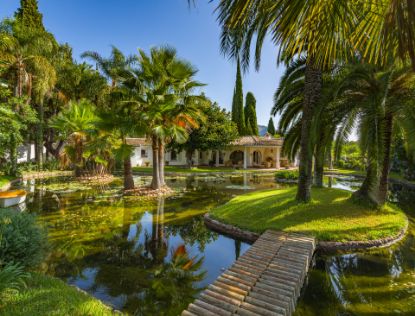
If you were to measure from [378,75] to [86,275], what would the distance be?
11278mm

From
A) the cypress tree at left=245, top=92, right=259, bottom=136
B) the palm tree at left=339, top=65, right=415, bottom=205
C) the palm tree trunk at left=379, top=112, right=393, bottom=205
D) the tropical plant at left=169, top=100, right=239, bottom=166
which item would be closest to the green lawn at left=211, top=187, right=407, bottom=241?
the palm tree trunk at left=379, top=112, right=393, bottom=205

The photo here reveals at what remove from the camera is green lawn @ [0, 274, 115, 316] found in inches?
143

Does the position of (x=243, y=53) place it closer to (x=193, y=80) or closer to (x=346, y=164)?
(x=193, y=80)

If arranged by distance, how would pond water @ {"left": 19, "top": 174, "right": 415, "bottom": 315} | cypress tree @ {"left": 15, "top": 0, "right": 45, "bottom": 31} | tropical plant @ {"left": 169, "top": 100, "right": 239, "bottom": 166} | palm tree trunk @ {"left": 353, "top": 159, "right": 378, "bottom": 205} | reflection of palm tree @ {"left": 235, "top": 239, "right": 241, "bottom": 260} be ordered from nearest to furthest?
1. pond water @ {"left": 19, "top": 174, "right": 415, "bottom": 315}
2. reflection of palm tree @ {"left": 235, "top": 239, "right": 241, "bottom": 260}
3. palm tree trunk @ {"left": 353, "top": 159, "right": 378, "bottom": 205}
4. cypress tree @ {"left": 15, "top": 0, "right": 45, "bottom": 31}
5. tropical plant @ {"left": 169, "top": 100, "right": 239, "bottom": 166}

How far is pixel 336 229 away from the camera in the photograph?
830 cm

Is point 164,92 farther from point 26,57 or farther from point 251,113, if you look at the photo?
point 251,113

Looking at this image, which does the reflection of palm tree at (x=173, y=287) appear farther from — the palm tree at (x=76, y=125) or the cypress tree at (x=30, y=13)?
the cypress tree at (x=30, y=13)

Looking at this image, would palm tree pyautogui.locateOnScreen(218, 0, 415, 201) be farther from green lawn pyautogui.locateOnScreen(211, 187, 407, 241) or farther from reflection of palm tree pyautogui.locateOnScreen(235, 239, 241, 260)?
green lawn pyautogui.locateOnScreen(211, 187, 407, 241)

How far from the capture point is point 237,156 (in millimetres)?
39188

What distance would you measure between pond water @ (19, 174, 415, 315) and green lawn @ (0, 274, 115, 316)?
82cm

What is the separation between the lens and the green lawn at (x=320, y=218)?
819cm

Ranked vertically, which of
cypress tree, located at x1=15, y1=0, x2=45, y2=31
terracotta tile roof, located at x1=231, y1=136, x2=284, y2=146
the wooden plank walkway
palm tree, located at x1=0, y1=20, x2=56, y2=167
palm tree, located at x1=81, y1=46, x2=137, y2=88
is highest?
cypress tree, located at x1=15, y1=0, x2=45, y2=31

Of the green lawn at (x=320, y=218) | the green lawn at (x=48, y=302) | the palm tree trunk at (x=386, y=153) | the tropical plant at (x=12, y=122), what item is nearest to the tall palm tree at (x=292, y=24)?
the green lawn at (x=48, y=302)

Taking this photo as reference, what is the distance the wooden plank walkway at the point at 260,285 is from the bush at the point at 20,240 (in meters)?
3.17
